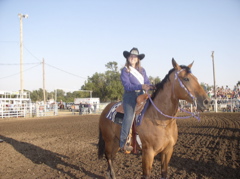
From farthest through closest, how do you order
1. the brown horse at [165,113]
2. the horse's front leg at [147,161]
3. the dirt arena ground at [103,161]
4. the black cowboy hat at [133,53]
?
the dirt arena ground at [103,161] → the black cowboy hat at [133,53] → the horse's front leg at [147,161] → the brown horse at [165,113]

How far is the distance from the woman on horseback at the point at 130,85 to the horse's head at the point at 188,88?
532 mm

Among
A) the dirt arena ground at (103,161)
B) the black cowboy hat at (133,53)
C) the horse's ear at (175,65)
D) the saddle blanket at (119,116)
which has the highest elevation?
the black cowboy hat at (133,53)

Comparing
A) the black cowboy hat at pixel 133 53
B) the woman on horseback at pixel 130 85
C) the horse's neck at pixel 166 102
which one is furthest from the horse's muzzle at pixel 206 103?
the black cowboy hat at pixel 133 53

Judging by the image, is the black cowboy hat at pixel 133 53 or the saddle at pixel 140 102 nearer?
the saddle at pixel 140 102

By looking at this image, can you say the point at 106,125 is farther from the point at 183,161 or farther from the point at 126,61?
the point at 183,161

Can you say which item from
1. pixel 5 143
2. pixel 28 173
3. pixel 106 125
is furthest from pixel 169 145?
pixel 5 143

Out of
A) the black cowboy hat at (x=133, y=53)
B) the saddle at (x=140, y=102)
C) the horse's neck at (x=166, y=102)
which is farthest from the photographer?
the black cowboy hat at (x=133, y=53)

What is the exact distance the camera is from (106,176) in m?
5.04

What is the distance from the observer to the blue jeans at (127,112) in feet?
13.0

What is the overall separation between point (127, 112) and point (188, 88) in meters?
1.22

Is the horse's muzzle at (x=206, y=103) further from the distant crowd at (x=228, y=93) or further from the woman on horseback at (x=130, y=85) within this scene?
the distant crowd at (x=228, y=93)

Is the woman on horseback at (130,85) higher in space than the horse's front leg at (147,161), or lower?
higher

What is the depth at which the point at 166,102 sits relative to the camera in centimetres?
379

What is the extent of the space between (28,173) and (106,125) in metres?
2.68
